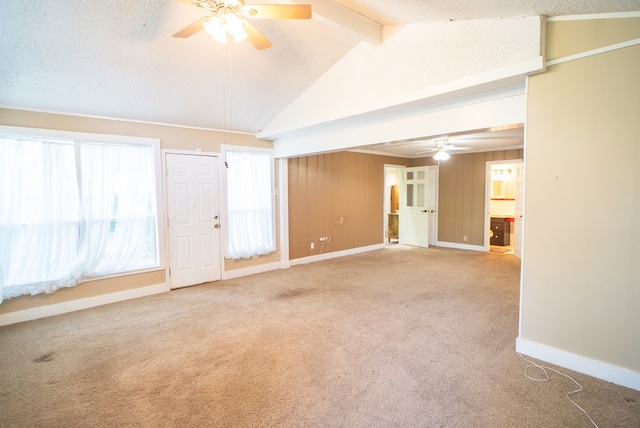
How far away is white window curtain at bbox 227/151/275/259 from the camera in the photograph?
5156 millimetres

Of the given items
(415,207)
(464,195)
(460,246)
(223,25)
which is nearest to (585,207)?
(223,25)

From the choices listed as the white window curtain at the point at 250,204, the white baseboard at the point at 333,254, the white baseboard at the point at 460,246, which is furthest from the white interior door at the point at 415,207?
the white window curtain at the point at 250,204

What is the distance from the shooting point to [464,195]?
761cm

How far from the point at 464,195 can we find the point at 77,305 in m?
7.97

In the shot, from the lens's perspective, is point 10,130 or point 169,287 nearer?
point 10,130

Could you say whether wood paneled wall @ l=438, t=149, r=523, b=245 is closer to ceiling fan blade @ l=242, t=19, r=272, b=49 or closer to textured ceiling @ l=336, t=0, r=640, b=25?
textured ceiling @ l=336, t=0, r=640, b=25

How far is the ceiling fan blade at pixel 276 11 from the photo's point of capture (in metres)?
1.98

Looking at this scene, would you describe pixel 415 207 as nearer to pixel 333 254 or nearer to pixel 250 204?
pixel 333 254

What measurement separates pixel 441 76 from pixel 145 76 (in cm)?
323

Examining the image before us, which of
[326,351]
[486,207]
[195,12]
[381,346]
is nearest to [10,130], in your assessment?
[195,12]

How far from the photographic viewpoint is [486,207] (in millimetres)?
7215

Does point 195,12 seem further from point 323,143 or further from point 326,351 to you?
point 326,351

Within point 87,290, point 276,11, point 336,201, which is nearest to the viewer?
point 276,11

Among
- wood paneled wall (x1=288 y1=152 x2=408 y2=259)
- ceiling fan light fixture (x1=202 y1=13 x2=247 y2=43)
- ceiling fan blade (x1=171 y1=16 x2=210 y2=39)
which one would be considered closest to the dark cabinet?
wood paneled wall (x1=288 y1=152 x2=408 y2=259)
